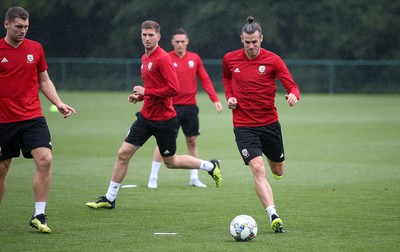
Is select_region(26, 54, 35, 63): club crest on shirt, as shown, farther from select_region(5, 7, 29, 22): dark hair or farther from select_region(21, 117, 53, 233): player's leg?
select_region(21, 117, 53, 233): player's leg

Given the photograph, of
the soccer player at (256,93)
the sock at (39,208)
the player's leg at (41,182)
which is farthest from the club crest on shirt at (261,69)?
the sock at (39,208)

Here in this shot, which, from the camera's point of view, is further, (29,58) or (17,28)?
(29,58)

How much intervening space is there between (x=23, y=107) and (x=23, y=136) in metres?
0.32

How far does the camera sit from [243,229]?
8656 millimetres

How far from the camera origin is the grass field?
872 cm

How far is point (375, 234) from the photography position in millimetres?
9047

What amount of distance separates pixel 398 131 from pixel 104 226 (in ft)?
50.5

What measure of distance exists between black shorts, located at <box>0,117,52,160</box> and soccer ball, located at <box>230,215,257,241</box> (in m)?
2.29

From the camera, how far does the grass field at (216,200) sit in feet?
28.6

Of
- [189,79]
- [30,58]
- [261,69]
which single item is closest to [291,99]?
[261,69]

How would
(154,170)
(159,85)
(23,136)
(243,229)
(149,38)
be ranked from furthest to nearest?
(154,170) → (159,85) → (149,38) → (23,136) → (243,229)

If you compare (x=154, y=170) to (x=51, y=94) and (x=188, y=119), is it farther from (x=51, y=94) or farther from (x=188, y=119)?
(x=51, y=94)

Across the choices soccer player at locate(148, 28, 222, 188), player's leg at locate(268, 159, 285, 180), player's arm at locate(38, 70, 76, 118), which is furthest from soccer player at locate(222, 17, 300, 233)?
soccer player at locate(148, 28, 222, 188)

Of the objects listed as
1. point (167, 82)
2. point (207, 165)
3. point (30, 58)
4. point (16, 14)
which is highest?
point (16, 14)
